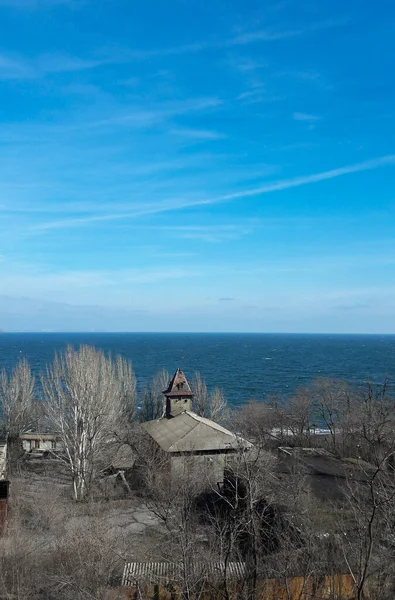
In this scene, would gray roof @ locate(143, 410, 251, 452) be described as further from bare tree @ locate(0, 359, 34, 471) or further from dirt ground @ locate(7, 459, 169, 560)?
bare tree @ locate(0, 359, 34, 471)

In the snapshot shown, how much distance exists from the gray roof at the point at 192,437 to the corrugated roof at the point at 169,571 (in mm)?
11662

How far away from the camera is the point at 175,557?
1577cm

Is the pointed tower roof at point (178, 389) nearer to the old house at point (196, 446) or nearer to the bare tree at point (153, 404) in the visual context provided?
the old house at point (196, 446)

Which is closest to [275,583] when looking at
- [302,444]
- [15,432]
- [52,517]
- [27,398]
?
[52,517]

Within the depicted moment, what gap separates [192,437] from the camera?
30047 millimetres

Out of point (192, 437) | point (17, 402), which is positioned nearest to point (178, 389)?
point (192, 437)

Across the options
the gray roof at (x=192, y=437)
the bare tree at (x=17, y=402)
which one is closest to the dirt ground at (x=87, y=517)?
the gray roof at (x=192, y=437)

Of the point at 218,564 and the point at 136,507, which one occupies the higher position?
the point at 218,564

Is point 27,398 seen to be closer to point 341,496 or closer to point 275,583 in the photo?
point 341,496

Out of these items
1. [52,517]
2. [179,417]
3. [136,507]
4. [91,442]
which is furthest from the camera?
[179,417]

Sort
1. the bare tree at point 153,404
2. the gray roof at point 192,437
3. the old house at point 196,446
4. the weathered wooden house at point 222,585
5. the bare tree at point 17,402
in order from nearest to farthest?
the weathered wooden house at point 222,585, the old house at point 196,446, the gray roof at point 192,437, the bare tree at point 17,402, the bare tree at point 153,404

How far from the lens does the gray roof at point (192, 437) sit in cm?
2909

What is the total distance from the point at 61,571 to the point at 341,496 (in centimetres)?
1404

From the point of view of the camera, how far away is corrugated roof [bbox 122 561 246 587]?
1428 cm
